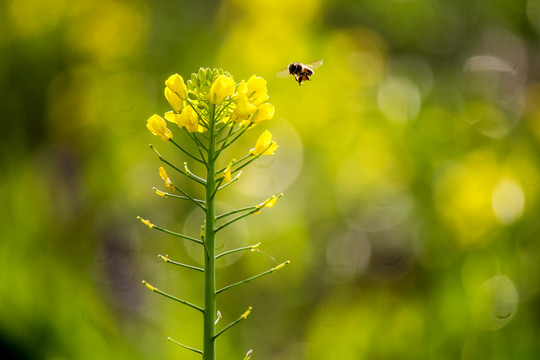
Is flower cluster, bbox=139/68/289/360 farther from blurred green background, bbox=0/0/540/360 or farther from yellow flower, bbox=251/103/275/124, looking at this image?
blurred green background, bbox=0/0/540/360

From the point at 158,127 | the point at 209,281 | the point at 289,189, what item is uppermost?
the point at 158,127

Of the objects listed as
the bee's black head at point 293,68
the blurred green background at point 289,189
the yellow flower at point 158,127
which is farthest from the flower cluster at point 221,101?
the blurred green background at point 289,189

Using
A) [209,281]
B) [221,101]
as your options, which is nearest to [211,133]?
[221,101]

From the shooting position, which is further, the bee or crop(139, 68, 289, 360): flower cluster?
the bee

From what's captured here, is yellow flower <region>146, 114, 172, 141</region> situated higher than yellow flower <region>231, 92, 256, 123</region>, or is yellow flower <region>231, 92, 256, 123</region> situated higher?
yellow flower <region>231, 92, 256, 123</region>

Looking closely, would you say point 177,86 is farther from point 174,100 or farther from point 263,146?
point 263,146

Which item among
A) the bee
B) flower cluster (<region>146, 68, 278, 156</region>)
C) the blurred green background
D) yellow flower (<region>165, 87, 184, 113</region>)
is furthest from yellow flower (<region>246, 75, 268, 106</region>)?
the blurred green background
